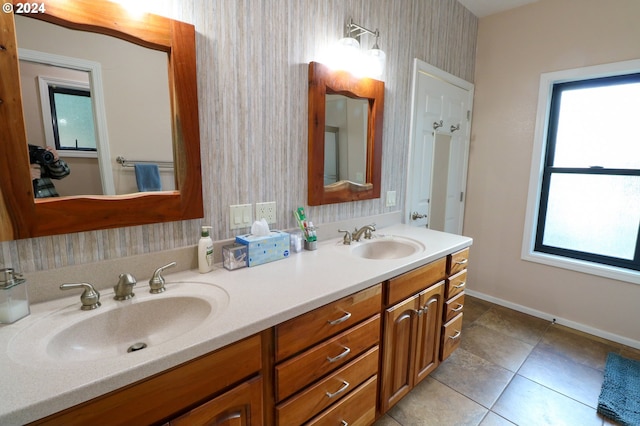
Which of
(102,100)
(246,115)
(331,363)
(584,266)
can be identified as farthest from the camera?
(584,266)

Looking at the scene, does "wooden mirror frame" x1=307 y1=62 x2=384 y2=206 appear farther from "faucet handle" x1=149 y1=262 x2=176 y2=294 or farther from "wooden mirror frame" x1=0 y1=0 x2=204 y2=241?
"faucet handle" x1=149 y1=262 x2=176 y2=294

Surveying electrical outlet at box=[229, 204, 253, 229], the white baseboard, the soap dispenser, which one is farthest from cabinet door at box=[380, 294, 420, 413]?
the white baseboard

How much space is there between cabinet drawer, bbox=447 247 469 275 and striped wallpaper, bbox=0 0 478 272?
678 millimetres

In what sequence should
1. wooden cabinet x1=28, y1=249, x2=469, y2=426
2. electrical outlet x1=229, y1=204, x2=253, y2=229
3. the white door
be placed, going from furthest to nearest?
1. the white door
2. electrical outlet x1=229, y1=204, x2=253, y2=229
3. wooden cabinet x1=28, y1=249, x2=469, y2=426

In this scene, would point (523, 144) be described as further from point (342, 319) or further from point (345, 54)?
point (342, 319)

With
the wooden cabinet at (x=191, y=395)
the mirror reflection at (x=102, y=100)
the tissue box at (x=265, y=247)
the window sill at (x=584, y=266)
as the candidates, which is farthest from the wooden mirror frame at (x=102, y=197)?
the window sill at (x=584, y=266)

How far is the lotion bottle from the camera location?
4.03ft

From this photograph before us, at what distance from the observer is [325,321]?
1110 mm

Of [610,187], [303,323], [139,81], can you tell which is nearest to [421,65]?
[610,187]

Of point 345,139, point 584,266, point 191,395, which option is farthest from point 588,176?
point 191,395

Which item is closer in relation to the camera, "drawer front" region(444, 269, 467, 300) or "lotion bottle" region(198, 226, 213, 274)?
"lotion bottle" region(198, 226, 213, 274)

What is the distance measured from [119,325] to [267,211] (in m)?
0.76

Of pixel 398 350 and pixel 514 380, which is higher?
pixel 398 350

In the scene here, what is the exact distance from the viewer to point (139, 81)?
111 cm
